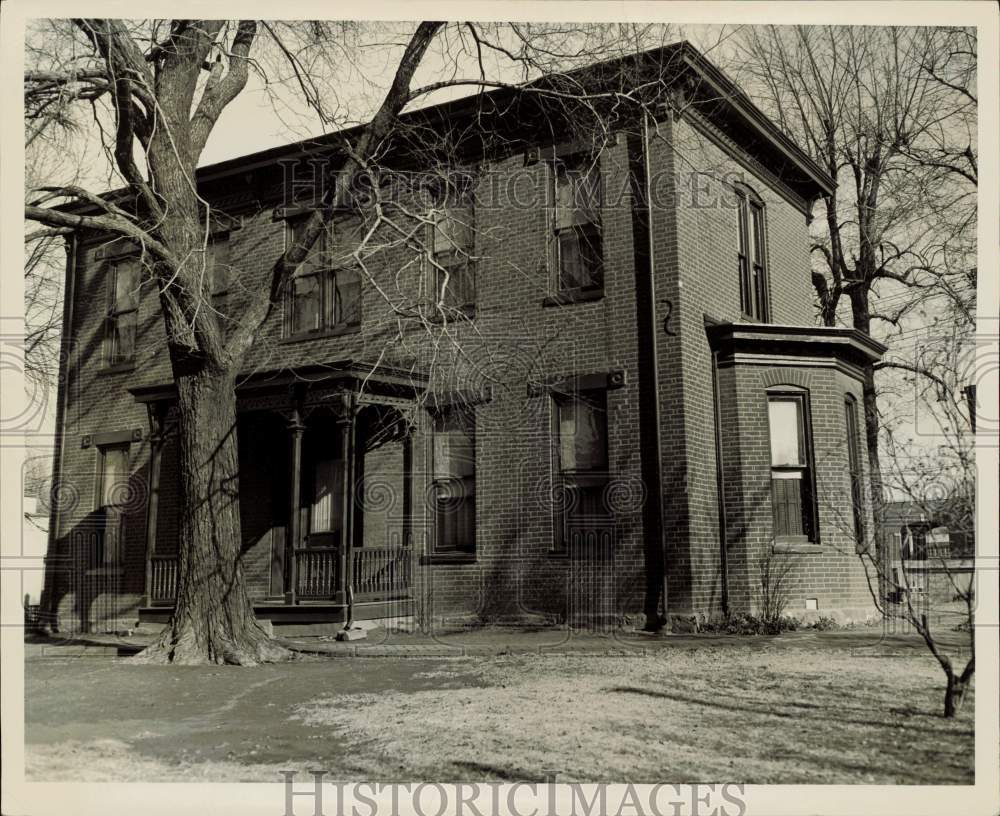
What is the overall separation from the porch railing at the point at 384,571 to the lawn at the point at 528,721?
3681 millimetres

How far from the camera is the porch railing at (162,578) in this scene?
14.9 m

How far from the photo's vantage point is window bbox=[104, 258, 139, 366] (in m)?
17.4

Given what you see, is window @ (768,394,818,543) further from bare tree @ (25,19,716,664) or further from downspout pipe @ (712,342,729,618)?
bare tree @ (25,19,716,664)

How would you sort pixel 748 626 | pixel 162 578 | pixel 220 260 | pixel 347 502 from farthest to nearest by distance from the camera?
pixel 220 260 → pixel 162 578 → pixel 347 502 → pixel 748 626

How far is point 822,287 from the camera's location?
19.6 meters

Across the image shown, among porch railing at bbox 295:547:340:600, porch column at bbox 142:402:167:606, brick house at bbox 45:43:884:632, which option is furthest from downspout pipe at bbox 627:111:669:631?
porch column at bbox 142:402:167:606

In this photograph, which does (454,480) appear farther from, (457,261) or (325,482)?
(457,261)

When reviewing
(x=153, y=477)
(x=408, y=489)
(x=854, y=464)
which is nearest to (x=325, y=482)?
(x=408, y=489)

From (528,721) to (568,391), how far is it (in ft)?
19.4

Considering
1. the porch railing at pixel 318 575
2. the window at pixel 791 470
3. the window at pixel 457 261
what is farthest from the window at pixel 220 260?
the window at pixel 791 470

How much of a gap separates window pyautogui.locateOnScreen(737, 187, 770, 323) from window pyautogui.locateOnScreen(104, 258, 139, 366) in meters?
10.00

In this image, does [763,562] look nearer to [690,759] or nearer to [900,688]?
[900,688]

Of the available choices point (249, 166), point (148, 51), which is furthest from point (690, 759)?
point (249, 166)

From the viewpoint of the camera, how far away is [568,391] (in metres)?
13.3
